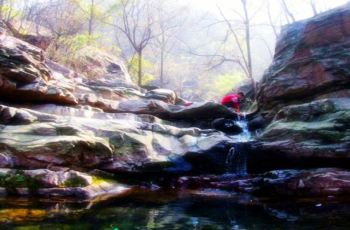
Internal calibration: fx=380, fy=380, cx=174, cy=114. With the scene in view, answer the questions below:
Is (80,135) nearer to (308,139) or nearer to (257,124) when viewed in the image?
(308,139)

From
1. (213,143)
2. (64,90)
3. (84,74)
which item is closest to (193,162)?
(213,143)

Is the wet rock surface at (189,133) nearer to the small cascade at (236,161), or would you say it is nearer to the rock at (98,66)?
the small cascade at (236,161)

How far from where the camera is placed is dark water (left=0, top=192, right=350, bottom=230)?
605cm

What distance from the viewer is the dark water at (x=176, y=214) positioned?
6.05 m

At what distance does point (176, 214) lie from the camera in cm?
709

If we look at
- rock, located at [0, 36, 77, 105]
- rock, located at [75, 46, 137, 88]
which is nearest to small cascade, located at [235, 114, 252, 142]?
rock, located at [0, 36, 77, 105]

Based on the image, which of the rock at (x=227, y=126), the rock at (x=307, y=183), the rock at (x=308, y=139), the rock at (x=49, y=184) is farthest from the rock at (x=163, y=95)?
the rock at (x=49, y=184)

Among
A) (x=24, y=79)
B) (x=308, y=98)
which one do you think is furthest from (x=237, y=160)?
(x=24, y=79)

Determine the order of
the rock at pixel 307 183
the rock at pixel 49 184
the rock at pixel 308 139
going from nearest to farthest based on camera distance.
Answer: the rock at pixel 49 184 → the rock at pixel 307 183 → the rock at pixel 308 139

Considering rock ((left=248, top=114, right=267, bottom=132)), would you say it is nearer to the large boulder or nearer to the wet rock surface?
the wet rock surface

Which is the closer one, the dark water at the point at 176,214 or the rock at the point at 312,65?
the dark water at the point at 176,214

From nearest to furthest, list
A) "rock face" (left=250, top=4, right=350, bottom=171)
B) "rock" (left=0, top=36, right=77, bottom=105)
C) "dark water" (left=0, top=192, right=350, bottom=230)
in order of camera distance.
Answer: "dark water" (left=0, top=192, right=350, bottom=230) → "rock face" (left=250, top=4, right=350, bottom=171) → "rock" (left=0, top=36, right=77, bottom=105)

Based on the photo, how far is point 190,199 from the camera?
8.80 m

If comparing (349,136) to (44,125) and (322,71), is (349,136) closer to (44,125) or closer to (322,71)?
(322,71)
